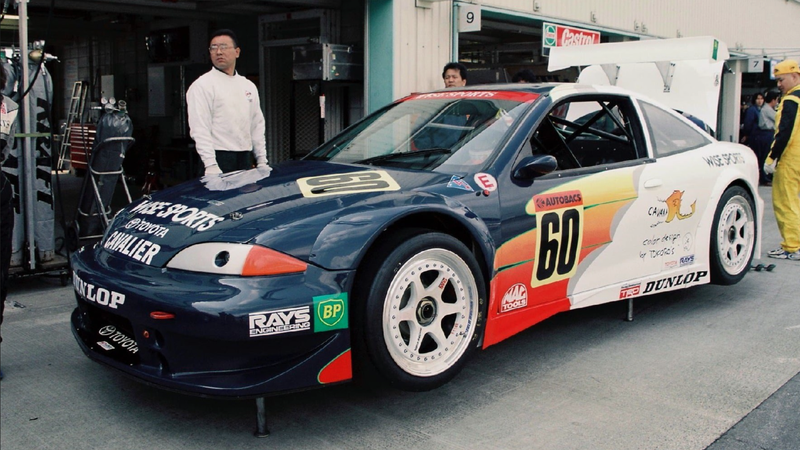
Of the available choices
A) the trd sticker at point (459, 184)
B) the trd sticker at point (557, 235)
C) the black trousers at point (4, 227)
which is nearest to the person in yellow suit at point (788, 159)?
the trd sticker at point (557, 235)

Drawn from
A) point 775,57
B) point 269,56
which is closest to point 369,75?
point 269,56

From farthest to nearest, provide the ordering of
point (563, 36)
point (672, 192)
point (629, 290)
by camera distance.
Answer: point (563, 36), point (672, 192), point (629, 290)

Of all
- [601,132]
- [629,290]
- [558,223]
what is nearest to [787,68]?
[601,132]

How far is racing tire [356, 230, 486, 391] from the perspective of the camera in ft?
10.2

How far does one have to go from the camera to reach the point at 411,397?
3.56 m

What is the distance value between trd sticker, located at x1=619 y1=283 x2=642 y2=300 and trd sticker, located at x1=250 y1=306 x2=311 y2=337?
2186mm

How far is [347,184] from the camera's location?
3.54 m

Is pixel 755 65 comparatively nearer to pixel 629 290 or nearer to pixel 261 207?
pixel 629 290

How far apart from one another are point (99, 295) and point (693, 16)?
14.4 m

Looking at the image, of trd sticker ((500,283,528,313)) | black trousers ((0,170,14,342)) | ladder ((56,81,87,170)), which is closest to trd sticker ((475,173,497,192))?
trd sticker ((500,283,528,313))

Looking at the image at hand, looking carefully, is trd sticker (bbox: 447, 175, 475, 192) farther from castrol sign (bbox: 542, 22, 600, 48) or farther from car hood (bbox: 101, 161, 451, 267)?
castrol sign (bbox: 542, 22, 600, 48)

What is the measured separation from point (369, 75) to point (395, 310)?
18.4ft

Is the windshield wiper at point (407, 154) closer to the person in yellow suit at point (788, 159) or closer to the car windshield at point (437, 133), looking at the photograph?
the car windshield at point (437, 133)

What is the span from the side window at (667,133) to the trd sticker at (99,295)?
128 inches
